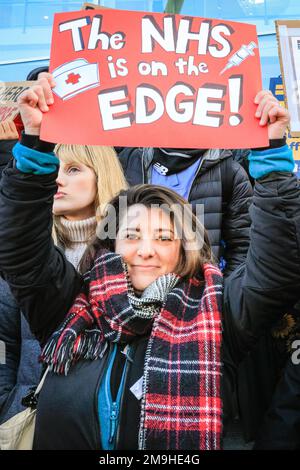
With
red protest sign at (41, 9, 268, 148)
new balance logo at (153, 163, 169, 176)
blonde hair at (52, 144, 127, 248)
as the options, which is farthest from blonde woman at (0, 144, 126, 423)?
red protest sign at (41, 9, 268, 148)

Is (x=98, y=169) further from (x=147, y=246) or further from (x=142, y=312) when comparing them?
(x=142, y=312)

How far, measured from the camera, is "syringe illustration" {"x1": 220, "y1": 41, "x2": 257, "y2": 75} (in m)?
1.41

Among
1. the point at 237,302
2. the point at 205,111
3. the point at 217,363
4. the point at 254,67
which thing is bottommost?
the point at 217,363

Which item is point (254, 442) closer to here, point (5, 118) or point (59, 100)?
point (59, 100)

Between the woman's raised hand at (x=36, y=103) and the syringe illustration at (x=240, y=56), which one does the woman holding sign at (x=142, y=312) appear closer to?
the woman's raised hand at (x=36, y=103)

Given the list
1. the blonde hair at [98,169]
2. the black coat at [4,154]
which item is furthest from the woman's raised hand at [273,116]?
the black coat at [4,154]

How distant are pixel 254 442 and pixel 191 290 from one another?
47 centimetres

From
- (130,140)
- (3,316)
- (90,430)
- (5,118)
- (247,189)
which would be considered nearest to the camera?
(90,430)

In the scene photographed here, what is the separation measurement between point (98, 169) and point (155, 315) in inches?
36.7

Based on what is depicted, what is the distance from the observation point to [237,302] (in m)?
1.31

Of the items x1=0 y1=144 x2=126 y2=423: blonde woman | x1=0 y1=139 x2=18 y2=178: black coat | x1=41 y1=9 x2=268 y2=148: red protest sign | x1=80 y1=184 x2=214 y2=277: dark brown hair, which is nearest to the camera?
x1=41 y1=9 x2=268 y2=148: red protest sign

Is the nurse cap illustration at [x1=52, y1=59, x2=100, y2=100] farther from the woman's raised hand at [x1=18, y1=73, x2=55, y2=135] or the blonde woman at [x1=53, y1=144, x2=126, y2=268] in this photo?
the blonde woman at [x1=53, y1=144, x2=126, y2=268]

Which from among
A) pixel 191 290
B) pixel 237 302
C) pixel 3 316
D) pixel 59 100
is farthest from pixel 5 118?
pixel 237 302

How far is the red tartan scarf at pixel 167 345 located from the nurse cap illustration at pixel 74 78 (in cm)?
48
